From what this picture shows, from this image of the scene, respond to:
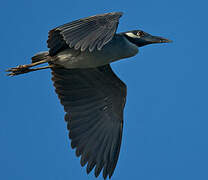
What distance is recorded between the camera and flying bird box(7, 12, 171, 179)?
7824 mm

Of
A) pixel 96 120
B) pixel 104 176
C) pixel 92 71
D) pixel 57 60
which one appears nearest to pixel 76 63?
pixel 57 60

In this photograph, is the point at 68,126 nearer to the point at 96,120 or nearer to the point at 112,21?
the point at 96,120

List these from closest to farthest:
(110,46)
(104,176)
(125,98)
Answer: (110,46) < (104,176) < (125,98)

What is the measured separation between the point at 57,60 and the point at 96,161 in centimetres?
194

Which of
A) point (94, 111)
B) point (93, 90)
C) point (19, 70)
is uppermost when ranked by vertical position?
point (19, 70)

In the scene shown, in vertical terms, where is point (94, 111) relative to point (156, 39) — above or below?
below

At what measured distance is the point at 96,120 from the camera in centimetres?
884

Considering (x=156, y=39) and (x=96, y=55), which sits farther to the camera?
(x=156, y=39)

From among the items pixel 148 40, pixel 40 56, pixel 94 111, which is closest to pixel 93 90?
pixel 94 111

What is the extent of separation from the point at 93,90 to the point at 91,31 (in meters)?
2.59

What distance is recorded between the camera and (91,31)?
648cm

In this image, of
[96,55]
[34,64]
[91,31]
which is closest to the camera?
[91,31]

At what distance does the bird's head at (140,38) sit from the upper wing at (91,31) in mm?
1625

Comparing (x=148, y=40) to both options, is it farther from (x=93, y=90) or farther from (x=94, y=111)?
(x=94, y=111)
